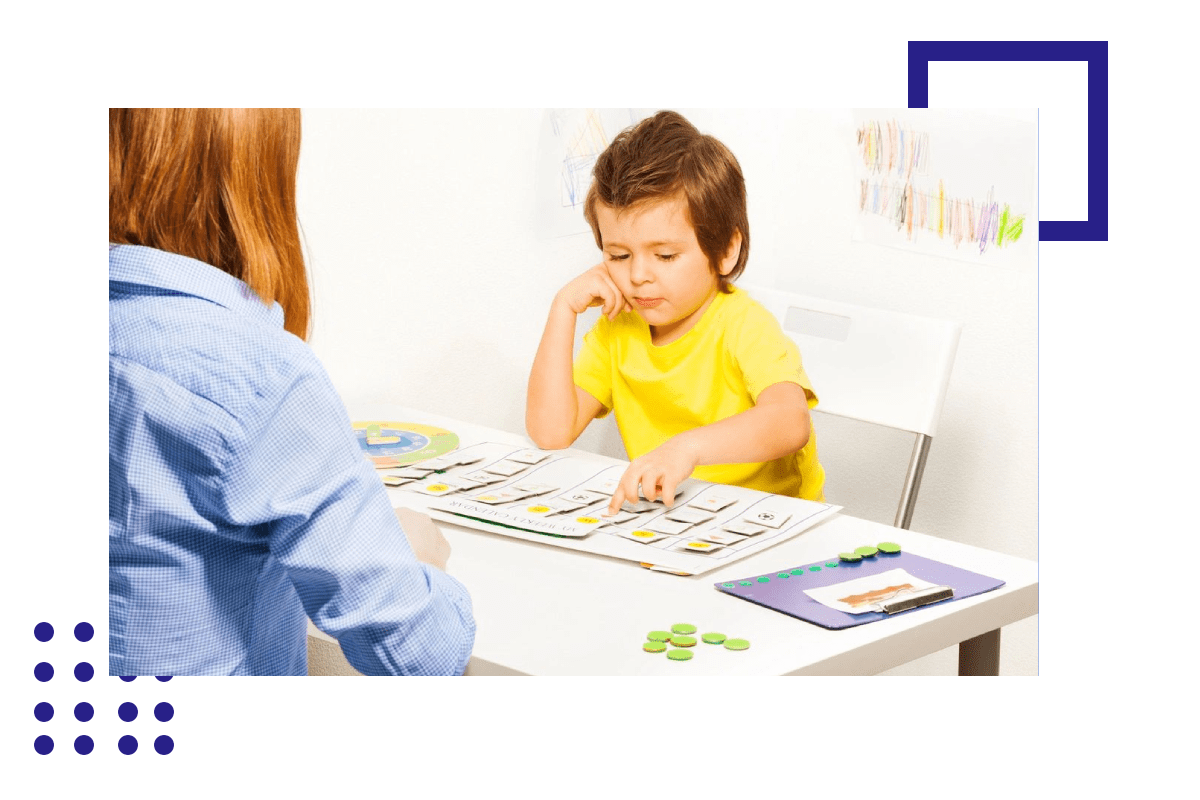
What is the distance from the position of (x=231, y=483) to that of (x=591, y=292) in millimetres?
734

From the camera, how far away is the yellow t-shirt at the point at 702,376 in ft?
4.70

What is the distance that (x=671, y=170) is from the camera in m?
1.35

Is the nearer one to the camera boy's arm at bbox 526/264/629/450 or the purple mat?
the purple mat

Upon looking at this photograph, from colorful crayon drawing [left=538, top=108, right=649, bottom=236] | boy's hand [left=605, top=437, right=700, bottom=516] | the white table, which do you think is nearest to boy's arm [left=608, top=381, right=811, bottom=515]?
boy's hand [left=605, top=437, right=700, bottom=516]

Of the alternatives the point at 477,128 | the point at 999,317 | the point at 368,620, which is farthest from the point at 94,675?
the point at 999,317

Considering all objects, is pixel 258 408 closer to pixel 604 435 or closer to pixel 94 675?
pixel 94 675

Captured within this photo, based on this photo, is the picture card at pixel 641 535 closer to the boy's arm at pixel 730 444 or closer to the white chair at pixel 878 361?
the boy's arm at pixel 730 444

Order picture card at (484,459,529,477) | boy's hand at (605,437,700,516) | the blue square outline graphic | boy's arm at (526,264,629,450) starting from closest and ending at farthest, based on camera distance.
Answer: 1. the blue square outline graphic
2. boy's hand at (605,437,700,516)
3. picture card at (484,459,529,477)
4. boy's arm at (526,264,629,450)

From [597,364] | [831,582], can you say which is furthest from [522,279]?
[831,582]

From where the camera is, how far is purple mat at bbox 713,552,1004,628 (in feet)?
3.22

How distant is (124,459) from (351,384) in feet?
2.37

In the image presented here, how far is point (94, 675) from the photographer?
36.6 inches
